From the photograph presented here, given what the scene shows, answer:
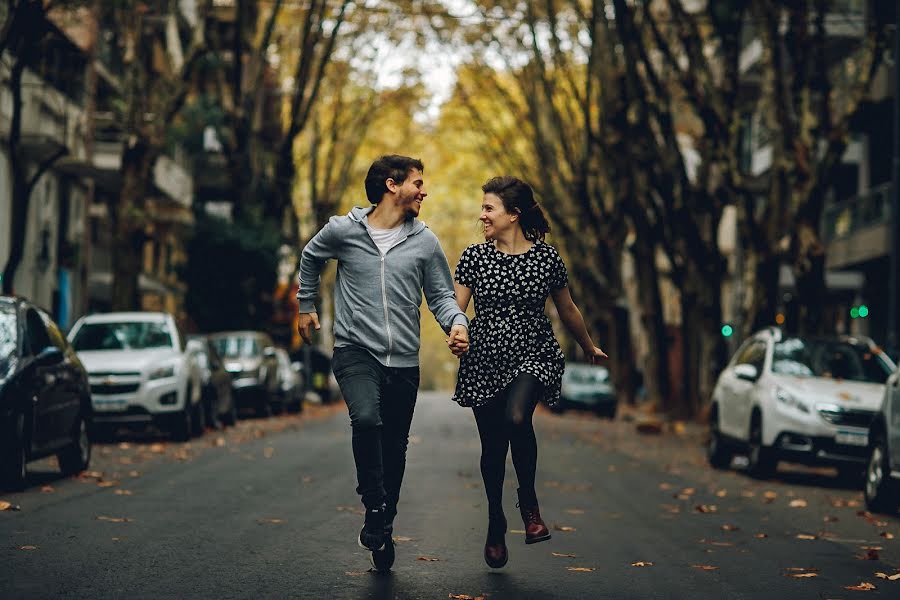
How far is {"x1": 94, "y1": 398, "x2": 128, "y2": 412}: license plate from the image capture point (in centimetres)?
1994

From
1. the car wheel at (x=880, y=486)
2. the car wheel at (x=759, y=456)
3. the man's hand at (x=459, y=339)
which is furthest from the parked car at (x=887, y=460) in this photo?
the man's hand at (x=459, y=339)

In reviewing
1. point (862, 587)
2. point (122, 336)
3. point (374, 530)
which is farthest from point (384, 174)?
point (122, 336)

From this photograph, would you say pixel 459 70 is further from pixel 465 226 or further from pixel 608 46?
pixel 465 226

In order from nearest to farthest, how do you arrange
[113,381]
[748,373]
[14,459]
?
[14,459], [748,373], [113,381]

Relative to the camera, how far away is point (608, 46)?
3022cm

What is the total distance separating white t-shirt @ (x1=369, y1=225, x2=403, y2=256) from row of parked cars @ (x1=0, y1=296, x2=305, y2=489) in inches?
202

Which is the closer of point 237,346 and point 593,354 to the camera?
point 593,354

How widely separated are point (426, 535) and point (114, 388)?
430 inches

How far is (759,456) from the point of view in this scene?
54.7 ft

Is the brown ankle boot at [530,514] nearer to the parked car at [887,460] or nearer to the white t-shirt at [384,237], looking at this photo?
the white t-shirt at [384,237]

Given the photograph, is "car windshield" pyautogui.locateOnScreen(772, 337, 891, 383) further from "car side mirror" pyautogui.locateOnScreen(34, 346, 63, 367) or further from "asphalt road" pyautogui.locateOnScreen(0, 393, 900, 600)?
"car side mirror" pyautogui.locateOnScreen(34, 346, 63, 367)

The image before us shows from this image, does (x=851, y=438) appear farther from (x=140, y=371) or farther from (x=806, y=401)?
(x=140, y=371)

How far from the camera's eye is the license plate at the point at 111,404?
65.4ft

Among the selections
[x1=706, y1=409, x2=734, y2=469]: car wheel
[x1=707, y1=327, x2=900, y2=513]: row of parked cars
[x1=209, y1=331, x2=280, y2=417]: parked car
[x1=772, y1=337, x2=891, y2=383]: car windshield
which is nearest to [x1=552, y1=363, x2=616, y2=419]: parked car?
[x1=209, y1=331, x2=280, y2=417]: parked car
